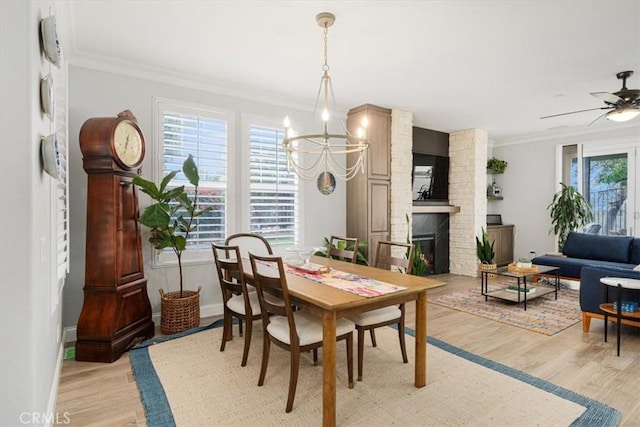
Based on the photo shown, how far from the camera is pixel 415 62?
337cm

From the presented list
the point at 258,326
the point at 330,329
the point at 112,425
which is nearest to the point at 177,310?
the point at 258,326

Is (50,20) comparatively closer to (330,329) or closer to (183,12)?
(183,12)

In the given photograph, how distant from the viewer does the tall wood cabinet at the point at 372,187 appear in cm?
483

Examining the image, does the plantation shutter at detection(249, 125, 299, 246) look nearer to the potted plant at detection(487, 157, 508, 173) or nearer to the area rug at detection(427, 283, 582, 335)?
the area rug at detection(427, 283, 582, 335)

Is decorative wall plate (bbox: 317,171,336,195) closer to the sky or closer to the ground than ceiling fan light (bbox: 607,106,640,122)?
closer to the ground

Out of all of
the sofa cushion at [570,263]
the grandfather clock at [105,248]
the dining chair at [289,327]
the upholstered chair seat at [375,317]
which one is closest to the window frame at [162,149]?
the grandfather clock at [105,248]

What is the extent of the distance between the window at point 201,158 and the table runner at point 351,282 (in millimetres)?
1482

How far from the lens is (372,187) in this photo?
4.86m

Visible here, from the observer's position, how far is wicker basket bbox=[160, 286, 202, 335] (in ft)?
10.9

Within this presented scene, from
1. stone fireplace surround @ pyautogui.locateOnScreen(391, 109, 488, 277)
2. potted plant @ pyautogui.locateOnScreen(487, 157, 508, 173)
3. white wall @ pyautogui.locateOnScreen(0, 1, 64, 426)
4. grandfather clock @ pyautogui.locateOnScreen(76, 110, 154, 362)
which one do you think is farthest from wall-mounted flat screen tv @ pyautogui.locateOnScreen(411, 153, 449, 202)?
white wall @ pyautogui.locateOnScreen(0, 1, 64, 426)

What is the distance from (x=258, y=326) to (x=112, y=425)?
170 cm

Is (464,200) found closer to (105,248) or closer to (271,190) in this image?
(271,190)

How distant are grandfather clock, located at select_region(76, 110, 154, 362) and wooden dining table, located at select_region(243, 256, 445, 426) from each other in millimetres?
1174

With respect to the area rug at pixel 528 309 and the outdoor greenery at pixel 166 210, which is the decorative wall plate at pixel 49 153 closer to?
the outdoor greenery at pixel 166 210
